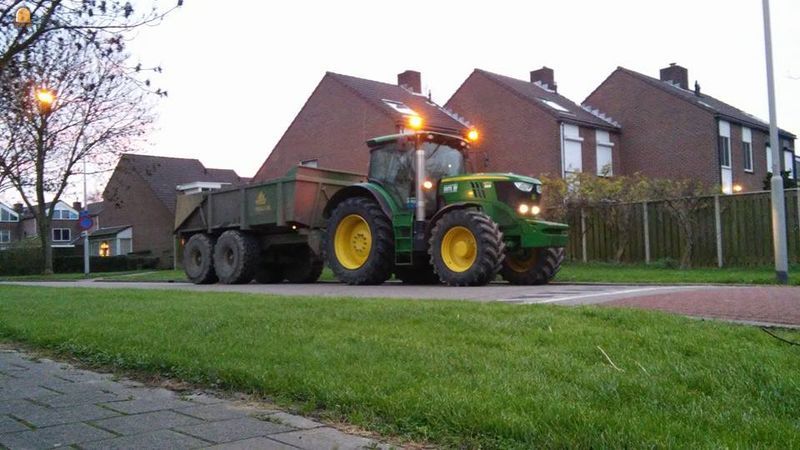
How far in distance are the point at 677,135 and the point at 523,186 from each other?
2063 cm

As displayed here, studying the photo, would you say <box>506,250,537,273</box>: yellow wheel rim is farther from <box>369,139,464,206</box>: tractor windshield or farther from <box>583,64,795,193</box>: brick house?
<box>583,64,795,193</box>: brick house

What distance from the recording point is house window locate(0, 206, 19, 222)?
298 feet

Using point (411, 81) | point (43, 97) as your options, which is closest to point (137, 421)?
point (43, 97)

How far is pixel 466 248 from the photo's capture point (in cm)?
1433

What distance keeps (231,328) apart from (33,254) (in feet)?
140

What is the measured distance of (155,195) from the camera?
48938 mm

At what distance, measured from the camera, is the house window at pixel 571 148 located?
30.9 metres

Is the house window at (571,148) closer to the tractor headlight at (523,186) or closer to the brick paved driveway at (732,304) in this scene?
the tractor headlight at (523,186)

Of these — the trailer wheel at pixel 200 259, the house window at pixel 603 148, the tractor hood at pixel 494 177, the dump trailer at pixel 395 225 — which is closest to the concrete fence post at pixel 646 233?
the dump trailer at pixel 395 225

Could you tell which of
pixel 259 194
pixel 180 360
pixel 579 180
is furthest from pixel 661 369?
pixel 579 180

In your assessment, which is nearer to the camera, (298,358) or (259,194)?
(298,358)

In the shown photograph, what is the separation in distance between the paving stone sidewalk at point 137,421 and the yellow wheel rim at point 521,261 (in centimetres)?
1043

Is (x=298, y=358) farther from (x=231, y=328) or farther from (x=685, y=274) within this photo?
(x=685, y=274)

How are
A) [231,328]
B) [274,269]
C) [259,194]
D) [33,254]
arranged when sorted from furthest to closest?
[33,254] → [274,269] → [259,194] → [231,328]
